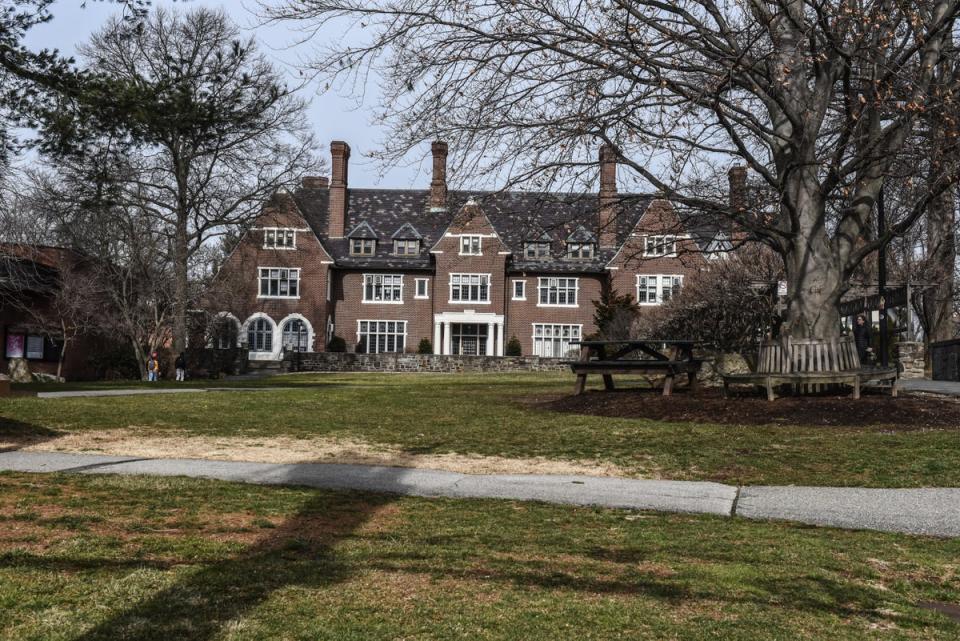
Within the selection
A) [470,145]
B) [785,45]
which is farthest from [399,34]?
[785,45]

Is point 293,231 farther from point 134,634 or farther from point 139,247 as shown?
point 134,634

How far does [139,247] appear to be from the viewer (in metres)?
40.5

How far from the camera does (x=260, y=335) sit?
5772 cm

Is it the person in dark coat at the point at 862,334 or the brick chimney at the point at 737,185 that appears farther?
the person in dark coat at the point at 862,334

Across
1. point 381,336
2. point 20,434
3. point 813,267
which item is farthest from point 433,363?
point 20,434

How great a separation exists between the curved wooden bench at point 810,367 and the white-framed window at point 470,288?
42006mm

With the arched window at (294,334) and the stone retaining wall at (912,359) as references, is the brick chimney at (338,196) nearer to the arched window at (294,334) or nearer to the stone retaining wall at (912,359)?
the arched window at (294,334)

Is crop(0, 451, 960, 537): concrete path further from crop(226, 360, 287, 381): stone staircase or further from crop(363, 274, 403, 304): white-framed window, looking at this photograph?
crop(363, 274, 403, 304): white-framed window

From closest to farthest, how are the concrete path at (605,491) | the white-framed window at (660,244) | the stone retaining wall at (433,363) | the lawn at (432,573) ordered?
the lawn at (432,573)
the concrete path at (605,491)
the white-framed window at (660,244)
the stone retaining wall at (433,363)

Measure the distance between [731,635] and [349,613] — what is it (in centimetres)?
174

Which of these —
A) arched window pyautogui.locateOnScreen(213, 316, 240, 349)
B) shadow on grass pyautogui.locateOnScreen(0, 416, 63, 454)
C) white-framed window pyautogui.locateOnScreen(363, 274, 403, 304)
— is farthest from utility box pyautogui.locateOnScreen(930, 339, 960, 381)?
arched window pyautogui.locateOnScreen(213, 316, 240, 349)

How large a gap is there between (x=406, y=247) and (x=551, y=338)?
1059cm

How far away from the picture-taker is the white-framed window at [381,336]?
5884 cm

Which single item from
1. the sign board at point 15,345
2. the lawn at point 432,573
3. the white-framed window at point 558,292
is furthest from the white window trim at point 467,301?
the lawn at point 432,573
